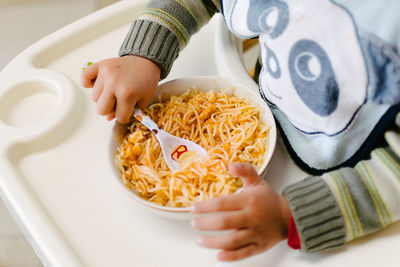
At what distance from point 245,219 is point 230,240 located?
3 cm

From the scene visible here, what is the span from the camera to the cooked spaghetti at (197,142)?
544mm

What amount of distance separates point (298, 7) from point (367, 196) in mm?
236

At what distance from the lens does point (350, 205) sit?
19.4 inches

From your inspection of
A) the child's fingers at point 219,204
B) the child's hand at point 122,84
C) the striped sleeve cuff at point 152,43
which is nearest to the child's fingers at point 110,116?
the child's hand at point 122,84

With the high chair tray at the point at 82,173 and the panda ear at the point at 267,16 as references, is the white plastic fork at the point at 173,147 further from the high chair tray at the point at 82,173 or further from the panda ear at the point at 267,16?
the panda ear at the point at 267,16

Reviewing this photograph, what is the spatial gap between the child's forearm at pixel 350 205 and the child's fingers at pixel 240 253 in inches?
2.1

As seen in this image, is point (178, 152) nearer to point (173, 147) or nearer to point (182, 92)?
point (173, 147)

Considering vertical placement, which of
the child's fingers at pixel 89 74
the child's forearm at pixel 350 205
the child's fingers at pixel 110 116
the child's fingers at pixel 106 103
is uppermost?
the child's fingers at pixel 89 74

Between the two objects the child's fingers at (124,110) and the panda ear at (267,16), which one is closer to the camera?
the panda ear at (267,16)

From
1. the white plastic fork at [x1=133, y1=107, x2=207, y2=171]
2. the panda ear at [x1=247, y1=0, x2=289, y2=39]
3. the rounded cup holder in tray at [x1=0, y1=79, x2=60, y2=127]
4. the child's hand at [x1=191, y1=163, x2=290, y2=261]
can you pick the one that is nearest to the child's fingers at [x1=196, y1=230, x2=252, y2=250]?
the child's hand at [x1=191, y1=163, x2=290, y2=261]

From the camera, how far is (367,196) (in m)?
0.49

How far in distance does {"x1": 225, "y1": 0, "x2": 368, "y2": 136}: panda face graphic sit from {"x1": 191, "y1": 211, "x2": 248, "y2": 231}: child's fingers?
6.6 inches

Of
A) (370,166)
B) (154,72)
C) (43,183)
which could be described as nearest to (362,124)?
(370,166)

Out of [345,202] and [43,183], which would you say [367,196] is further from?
[43,183]
